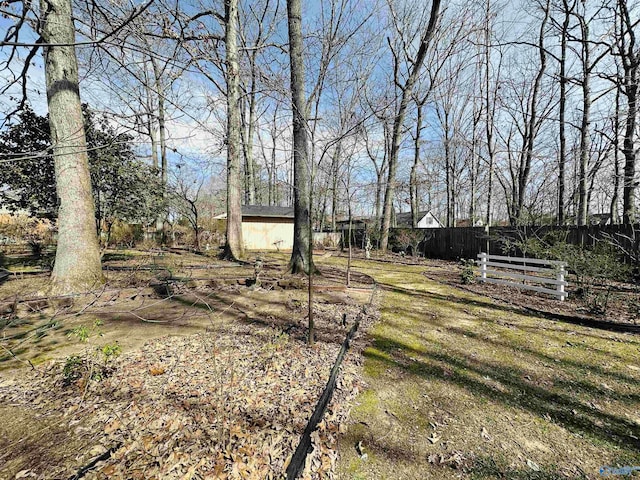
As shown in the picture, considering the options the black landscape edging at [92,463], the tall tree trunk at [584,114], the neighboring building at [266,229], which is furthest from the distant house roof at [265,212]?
the black landscape edging at [92,463]

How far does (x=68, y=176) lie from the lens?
13.8 feet

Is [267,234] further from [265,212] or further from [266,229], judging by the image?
[265,212]

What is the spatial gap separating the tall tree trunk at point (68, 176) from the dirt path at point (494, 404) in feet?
16.0

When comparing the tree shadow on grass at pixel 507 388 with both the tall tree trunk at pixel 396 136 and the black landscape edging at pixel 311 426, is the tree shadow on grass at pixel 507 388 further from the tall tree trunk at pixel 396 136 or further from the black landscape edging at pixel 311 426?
the tall tree trunk at pixel 396 136

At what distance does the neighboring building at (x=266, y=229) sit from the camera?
53.9 feet

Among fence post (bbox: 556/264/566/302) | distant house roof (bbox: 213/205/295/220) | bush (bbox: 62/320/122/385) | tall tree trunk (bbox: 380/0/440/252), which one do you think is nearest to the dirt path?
fence post (bbox: 556/264/566/302)

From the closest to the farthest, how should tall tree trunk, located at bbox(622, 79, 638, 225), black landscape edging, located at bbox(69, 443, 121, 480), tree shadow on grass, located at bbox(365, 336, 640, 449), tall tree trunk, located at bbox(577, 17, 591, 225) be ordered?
black landscape edging, located at bbox(69, 443, 121, 480) < tree shadow on grass, located at bbox(365, 336, 640, 449) < tall tree trunk, located at bbox(622, 79, 638, 225) < tall tree trunk, located at bbox(577, 17, 591, 225)

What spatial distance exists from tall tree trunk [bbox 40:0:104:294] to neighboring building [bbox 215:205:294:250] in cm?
1183

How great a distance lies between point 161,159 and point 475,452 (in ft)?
60.7

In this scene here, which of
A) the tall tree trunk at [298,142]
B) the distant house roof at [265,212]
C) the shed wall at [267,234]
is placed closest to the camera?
the tall tree trunk at [298,142]

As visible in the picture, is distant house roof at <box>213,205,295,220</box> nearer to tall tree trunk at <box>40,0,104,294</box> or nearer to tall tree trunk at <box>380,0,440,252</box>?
tall tree trunk at <box>380,0,440,252</box>

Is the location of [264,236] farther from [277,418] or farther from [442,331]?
[277,418]

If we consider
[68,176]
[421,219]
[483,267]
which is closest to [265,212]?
[68,176]

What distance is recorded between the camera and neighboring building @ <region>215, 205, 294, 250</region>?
1642cm
